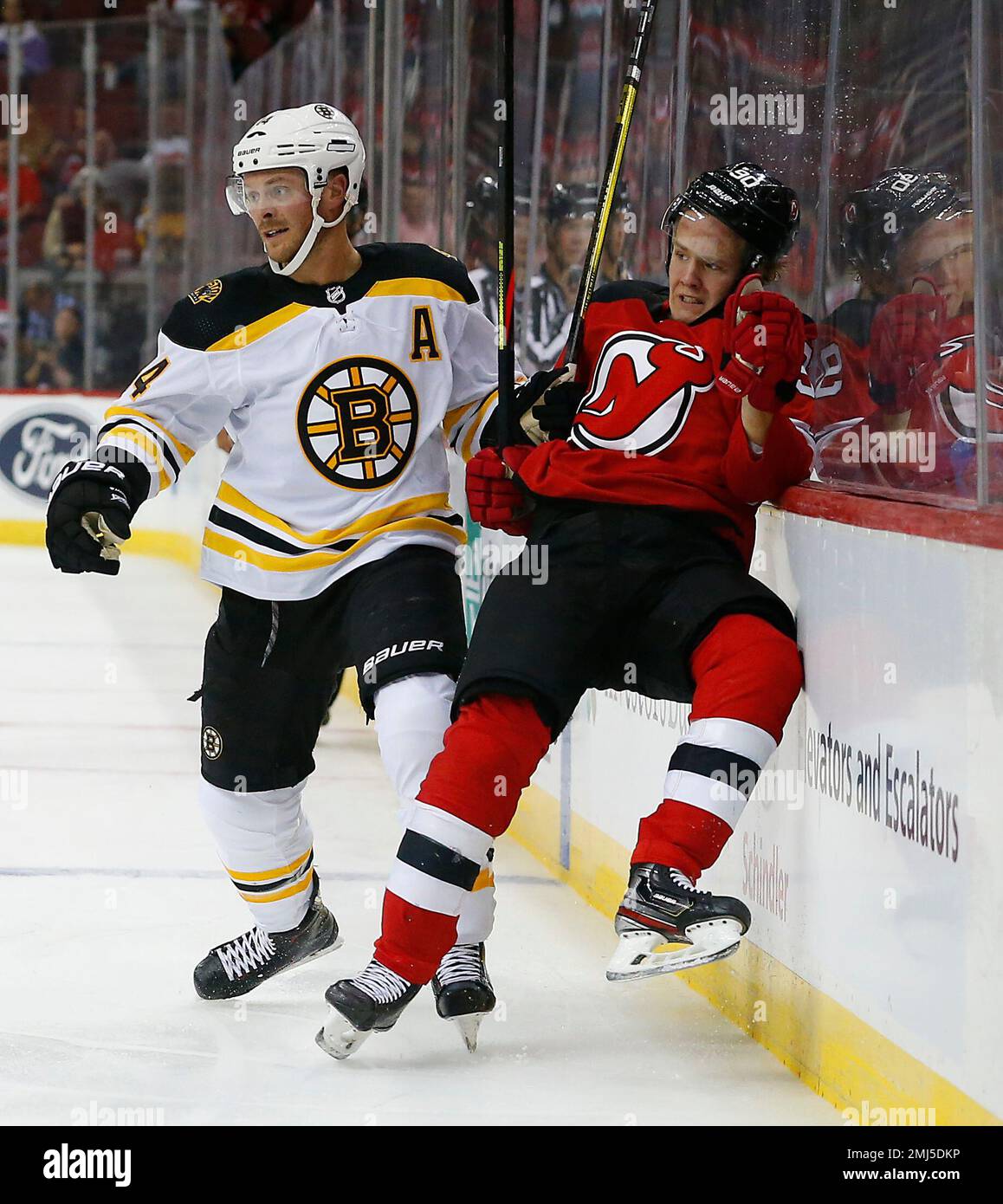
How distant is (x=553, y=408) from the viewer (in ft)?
8.19

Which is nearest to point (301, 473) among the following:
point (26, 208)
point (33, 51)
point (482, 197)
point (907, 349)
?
point (907, 349)

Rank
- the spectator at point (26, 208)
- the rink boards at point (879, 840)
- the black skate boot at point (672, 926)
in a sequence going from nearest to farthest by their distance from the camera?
the rink boards at point (879, 840), the black skate boot at point (672, 926), the spectator at point (26, 208)

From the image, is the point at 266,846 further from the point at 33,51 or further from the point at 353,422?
the point at 33,51

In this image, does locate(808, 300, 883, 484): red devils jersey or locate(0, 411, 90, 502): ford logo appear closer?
locate(808, 300, 883, 484): red devils jersey

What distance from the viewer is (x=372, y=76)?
5926 mm

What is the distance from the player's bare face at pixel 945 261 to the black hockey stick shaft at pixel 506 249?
553mm

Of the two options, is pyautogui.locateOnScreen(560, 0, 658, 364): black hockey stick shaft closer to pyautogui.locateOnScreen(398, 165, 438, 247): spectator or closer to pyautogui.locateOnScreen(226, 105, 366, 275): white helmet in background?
pyautogui.locateOnScreen(226, 105, 366, 275): white helmet in background

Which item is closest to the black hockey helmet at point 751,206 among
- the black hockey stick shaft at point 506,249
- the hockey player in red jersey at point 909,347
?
the hockey player in red jersey at point 909,347

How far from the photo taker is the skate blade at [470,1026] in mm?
2520

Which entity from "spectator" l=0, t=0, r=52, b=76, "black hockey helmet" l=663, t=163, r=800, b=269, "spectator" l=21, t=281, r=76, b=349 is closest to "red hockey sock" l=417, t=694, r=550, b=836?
"black hockey helmet" l=663, t=163, r=800, b=269

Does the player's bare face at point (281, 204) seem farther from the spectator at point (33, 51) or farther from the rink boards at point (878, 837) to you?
the spectator at point (33, 51)

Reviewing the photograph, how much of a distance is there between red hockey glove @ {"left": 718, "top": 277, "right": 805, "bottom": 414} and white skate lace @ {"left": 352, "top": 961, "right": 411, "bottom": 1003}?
0.85 meters

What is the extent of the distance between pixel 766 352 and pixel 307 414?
2.24ft

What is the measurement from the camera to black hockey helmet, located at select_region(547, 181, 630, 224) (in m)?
4.27
